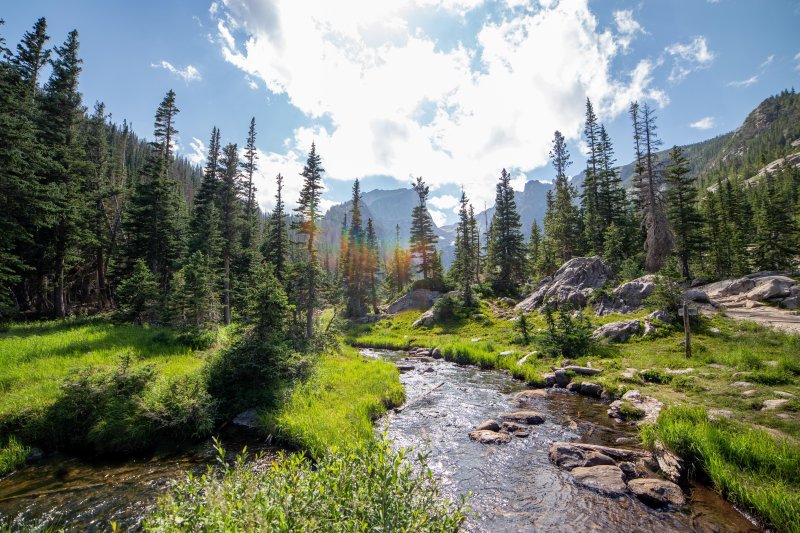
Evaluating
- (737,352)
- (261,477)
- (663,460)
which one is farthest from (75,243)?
(737,352)

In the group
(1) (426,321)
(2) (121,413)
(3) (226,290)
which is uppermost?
(3) (226,290)

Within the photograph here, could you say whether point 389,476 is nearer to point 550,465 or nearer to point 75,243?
point 550,465

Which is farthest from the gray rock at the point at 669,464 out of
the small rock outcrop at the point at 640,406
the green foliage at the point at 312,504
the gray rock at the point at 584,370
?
the gray rock at the point at 584,370

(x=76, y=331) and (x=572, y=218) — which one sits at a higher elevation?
(x=572, y=218)

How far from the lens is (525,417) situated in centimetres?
1456

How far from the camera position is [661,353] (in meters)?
20.9

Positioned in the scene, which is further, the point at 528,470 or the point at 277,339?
the point at 277,339

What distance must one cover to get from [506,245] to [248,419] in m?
52.5

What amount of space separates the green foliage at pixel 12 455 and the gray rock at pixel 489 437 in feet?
48.8

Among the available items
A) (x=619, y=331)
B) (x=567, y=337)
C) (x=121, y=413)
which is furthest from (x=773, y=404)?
(x=121, y=413)

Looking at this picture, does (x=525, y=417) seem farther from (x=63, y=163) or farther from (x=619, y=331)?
(x=63, y=163)

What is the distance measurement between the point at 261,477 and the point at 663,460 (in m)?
11.6

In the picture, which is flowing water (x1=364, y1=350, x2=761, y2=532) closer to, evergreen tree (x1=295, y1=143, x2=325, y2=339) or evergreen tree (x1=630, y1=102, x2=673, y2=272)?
evergreen tree (x1=295, y1=143, x2=325, y2=339)

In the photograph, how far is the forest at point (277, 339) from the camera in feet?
20.6
